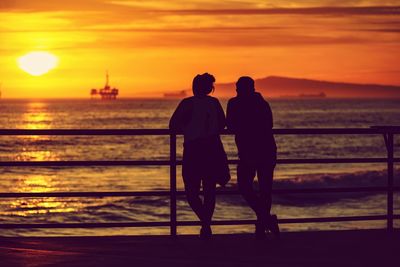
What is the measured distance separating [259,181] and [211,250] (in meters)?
0.97

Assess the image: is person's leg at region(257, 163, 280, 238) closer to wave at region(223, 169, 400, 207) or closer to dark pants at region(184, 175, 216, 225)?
dark pants at region(184, 175, 216, 225)

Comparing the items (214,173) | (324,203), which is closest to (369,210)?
(324,203)

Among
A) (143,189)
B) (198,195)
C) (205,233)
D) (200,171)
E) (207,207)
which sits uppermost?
(200,171)

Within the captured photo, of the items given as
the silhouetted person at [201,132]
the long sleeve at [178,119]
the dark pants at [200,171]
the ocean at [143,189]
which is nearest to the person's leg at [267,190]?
the silhouetted person at [201,132]

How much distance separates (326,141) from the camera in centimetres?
7869

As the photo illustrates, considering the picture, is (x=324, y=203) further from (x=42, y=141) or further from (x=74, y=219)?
(x=42, y=141)

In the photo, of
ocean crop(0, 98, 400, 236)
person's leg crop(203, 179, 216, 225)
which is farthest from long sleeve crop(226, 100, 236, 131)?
ocean crop(0, 98, 400, 236)

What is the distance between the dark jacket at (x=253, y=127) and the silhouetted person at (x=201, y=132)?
176mm

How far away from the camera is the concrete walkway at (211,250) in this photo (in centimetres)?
780

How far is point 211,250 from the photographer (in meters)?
8.52

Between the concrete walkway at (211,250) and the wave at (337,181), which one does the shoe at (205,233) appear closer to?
the concrete walkway at (211,250)

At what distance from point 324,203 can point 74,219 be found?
26.5ft

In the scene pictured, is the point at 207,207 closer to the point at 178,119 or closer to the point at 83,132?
the point at 178,119

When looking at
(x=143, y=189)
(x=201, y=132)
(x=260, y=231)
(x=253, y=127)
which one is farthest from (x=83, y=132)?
(x=143, y=189)
